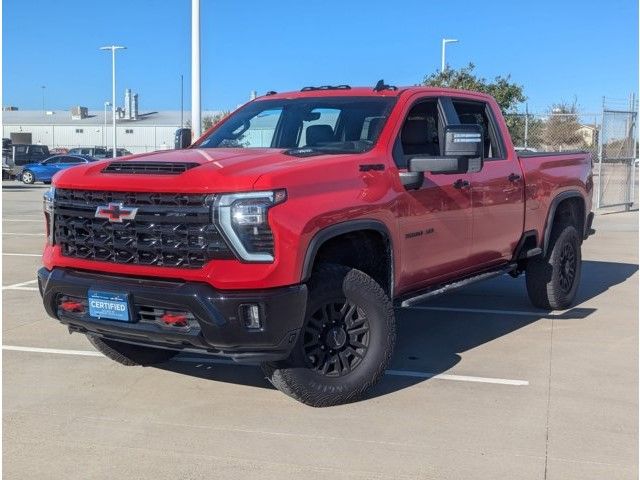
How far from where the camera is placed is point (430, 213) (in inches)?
222

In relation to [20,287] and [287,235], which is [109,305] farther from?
[20,287]

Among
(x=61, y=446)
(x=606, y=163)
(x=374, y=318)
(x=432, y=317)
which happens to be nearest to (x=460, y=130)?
(x=374, y=318)

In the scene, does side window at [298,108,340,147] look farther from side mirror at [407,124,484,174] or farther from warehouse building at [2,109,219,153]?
warehouse building at [2,109,219,153]

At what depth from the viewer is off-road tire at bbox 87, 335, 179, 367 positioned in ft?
19.0

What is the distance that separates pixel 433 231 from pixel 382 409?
4.72 feet

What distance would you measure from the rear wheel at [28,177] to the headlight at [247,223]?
33.5 m

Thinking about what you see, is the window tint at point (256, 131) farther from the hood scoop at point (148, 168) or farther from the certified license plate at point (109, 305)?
the certified license plate at point (109, 305)

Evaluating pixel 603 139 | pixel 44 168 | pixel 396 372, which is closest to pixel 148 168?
pixel 396 372

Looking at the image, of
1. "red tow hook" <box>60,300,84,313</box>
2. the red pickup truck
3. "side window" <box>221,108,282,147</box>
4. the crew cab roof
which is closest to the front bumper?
the red pickup truck

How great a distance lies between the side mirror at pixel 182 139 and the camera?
6.82m

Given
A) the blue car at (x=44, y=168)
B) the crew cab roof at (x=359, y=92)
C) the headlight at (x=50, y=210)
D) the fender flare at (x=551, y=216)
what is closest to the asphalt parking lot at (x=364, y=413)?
the fender flare at (x=551, y=216)

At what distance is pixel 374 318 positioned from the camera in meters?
5.05

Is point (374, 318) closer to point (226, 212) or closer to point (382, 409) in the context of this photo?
point (382, 409)

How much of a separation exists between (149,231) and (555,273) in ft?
15.2
